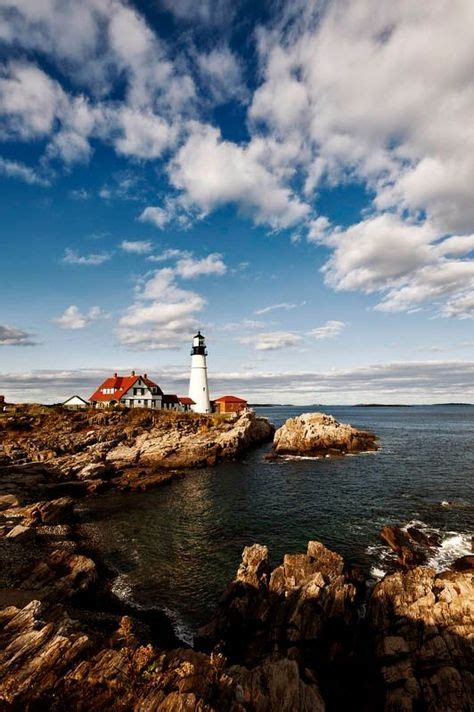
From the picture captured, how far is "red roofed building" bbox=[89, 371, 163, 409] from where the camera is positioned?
83750mm

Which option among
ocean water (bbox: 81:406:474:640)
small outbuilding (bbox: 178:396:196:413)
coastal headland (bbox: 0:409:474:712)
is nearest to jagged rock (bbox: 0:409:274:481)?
ocean water (bbox: 81:406:474:640)

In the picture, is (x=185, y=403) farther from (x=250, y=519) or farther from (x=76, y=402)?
(x=250, y=519)

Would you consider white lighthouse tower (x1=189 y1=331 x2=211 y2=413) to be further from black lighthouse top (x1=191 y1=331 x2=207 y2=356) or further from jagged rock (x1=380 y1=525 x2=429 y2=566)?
jagged rock (x1=380 y1=525 x2=429 y2=566)

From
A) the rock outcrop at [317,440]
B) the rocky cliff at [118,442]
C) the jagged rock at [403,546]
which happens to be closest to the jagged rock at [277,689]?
the jagged rock at [403,546]

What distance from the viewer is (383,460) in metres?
60.0

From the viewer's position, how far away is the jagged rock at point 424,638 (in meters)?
12.7

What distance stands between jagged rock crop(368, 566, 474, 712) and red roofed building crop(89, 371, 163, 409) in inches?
2887

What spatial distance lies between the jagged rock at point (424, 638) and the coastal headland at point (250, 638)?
47mm

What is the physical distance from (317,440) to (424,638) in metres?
56.5

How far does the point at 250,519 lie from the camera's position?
33.6 m

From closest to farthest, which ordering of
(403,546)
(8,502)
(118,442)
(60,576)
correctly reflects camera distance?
1. (60,576)
2. (403,546)
3. (8,502)
4. (118,442)

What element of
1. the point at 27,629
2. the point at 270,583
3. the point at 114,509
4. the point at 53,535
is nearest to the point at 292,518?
the point at 270,583

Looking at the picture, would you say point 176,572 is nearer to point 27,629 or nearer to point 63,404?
point 27,629

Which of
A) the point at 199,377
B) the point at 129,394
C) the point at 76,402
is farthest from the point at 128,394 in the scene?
the point at 199,377
